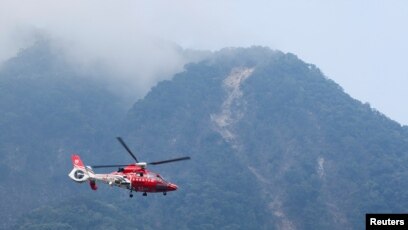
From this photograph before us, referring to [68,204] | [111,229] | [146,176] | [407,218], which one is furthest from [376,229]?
[68,204]

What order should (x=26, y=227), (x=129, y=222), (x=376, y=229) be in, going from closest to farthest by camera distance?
(x=376, y=229), (x=26, y=227), (x=129, y=222)

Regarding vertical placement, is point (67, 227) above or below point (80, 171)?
above

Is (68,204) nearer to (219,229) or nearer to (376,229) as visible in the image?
Answer: (219,229)

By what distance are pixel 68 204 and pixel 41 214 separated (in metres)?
8.87

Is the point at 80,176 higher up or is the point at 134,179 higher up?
the point at 80,176

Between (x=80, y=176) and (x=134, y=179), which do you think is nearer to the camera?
(x=134, y=179)

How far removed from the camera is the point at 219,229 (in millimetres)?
199875

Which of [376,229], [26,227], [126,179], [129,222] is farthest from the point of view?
[129,222]

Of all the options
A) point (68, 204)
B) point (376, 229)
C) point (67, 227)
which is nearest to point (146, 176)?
point (376, 229)

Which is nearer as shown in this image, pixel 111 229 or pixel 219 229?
pixel 111 229

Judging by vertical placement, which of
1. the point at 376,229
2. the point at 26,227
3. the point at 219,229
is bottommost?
the point at 376,229

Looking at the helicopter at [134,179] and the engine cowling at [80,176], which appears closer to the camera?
the helicopter at [134,179]

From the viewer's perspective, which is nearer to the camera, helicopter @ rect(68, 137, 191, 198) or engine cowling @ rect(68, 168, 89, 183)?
helicopter @ rect(68, 137, 191, 198)

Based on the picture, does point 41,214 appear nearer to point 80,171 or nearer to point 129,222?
point 129,222
